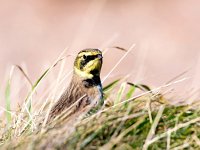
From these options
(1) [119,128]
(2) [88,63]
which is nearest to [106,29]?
(2) [88,63]

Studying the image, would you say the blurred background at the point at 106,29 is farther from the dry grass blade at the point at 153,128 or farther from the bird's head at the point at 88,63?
the dry grass blade at the point at 153,128

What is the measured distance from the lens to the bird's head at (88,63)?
21.0 feet

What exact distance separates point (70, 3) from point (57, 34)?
190cm

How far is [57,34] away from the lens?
18156 millimetres

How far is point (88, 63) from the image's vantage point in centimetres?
650

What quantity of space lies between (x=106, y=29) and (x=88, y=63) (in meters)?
11.7

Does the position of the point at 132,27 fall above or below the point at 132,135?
below

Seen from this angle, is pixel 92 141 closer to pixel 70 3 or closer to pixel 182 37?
pixel 182 37

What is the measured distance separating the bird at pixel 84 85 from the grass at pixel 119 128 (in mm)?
322

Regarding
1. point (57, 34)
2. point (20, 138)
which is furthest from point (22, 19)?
point (20, 138)

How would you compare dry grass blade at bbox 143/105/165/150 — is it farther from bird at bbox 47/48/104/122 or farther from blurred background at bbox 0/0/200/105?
blurred background at bbox 0/0/200/105

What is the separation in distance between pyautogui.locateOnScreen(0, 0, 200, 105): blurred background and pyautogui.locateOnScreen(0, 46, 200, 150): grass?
9451 mm

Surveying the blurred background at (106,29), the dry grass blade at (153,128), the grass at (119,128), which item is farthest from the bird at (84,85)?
the blurred background at (106,29)

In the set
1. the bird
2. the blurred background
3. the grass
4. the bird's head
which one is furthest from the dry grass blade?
the blurred background
